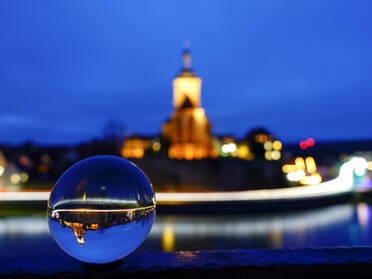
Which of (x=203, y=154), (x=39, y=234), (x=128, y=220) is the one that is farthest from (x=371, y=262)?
(x=203, y=154)

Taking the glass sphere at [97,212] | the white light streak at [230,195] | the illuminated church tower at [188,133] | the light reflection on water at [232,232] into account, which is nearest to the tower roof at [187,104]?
the illuminated church tower at [188,133]

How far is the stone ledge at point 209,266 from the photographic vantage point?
2.79 meters

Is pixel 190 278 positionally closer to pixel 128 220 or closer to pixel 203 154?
pixel 128 220

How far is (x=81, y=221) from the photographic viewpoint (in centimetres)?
269

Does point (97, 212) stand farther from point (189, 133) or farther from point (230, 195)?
point (189, 133)

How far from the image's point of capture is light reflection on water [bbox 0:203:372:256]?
34.1ft

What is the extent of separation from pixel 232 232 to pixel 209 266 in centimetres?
986

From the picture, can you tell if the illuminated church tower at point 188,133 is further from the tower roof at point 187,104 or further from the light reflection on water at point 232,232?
the light reflection on water at point 232,232

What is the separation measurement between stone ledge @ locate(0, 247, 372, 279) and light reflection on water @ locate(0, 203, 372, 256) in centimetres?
672

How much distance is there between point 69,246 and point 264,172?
2334cm

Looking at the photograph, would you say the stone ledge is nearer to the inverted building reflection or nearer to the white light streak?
the inverted building reflection

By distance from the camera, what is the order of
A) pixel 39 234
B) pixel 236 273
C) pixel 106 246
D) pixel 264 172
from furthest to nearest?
1. pixel 264 172
2. pixel 39 234
3. pixel 236 273
4. pixel 106 246

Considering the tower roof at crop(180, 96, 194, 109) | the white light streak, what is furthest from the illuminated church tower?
the white light streak

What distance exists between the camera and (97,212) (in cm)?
270
